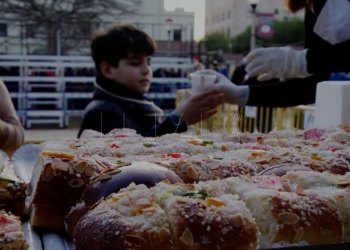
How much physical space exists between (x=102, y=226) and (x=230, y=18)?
3723 cm

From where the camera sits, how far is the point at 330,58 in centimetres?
218

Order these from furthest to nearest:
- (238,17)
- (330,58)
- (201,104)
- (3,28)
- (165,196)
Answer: (238,17), (3,28), (201,104), (330,58), (165,196)

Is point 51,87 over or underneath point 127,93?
underneath

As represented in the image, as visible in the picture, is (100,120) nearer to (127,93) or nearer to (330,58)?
(127,93)

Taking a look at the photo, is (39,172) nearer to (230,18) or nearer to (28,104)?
(28,104)

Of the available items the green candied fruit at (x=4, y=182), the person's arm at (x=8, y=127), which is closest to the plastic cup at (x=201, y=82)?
the person's arm at (x=8, y=127)

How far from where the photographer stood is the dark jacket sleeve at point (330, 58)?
7.15 feet

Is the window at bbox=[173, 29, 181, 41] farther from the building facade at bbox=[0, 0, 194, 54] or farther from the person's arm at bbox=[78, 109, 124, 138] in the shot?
the person's arm at bbox=[78, 109, 124, 138]

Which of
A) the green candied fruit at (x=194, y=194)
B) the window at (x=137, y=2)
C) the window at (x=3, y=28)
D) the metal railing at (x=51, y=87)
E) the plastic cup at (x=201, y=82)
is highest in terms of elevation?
the window at (x=137, y=2)

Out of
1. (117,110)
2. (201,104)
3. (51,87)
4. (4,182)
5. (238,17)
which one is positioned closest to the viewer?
(4,182)

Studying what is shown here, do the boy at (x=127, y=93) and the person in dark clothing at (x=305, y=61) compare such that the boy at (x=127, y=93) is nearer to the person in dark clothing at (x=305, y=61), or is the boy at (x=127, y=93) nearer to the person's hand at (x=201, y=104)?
the person's hand at (x=201, y=104)

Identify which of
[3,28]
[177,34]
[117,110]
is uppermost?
[177,34]

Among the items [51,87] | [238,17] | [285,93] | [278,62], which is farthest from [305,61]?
[238,17]

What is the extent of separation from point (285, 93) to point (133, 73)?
0.92 meters
